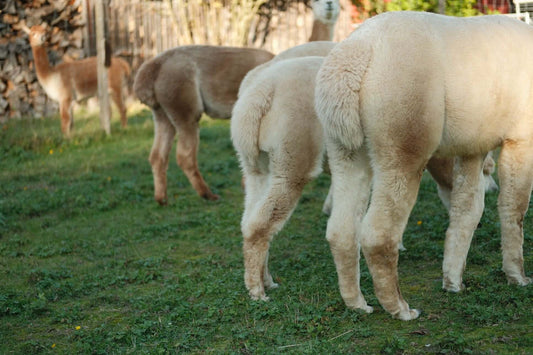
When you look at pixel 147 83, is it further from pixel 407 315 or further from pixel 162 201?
pixel 407 315

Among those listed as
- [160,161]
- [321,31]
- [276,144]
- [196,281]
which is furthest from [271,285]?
[321,31]

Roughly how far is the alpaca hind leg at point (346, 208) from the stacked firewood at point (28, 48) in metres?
10.2

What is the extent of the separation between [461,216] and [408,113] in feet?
3.39

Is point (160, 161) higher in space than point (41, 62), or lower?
lower

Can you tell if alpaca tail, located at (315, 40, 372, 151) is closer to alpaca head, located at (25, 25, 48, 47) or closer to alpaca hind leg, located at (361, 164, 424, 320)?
alpaca hind leg, located at (361, 164, 424, 320)

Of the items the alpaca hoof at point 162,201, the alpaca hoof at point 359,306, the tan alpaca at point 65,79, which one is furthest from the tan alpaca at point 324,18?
the tan alpaca at point 65,79

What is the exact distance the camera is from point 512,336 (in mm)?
3080

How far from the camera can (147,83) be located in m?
7.02

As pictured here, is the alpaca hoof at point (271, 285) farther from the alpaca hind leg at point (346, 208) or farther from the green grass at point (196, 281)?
the alpaca hind leg at point (346, 208)

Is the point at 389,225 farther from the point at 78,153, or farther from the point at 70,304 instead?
the point at 78,153

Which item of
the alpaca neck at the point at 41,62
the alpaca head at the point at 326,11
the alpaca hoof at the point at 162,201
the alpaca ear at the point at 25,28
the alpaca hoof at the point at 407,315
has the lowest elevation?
the alpaca hoof at the point at 162,201

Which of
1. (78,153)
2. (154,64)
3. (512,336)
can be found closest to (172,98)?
(154,64)

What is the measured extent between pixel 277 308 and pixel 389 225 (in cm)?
89

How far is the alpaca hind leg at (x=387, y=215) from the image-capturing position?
127 inches
